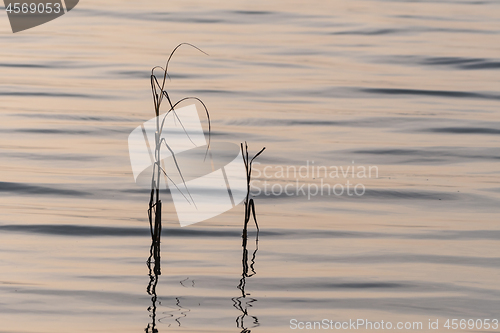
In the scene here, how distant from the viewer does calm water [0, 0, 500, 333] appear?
350 centimetres

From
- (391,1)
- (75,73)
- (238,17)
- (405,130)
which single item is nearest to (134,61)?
(75,73)

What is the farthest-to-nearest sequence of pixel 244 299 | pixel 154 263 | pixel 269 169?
pixel 269 169 → pixel 154 263 → pixel 244 299

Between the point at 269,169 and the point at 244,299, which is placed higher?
the point at 269,169

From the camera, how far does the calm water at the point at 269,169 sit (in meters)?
3.50

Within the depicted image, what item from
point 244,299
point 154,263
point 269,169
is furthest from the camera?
point 269,169

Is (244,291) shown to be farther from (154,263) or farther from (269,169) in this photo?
(269,169)

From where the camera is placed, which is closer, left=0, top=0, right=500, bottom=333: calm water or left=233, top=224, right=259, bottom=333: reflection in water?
left=233, top=224, right=259, bottom=333: reflection in water

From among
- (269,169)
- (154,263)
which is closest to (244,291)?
(154,263)

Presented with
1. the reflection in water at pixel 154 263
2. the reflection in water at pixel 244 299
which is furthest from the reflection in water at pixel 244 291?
the reflection in water at pixel 154 263

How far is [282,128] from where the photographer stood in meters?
6.48

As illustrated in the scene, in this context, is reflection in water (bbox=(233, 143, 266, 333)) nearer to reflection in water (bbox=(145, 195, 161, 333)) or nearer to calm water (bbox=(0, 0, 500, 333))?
calm water (bbox=(0, 0, 500, 333))

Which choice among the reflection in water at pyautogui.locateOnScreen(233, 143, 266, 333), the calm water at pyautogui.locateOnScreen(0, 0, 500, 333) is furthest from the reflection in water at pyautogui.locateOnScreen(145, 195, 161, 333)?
the reflection in water at pyautogui.locateOnScreen(233, 143, 266, 333)

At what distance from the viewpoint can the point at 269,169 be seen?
5547mm

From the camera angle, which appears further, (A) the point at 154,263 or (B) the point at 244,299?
(A) the point at 154,263
